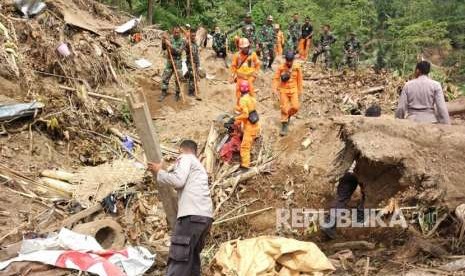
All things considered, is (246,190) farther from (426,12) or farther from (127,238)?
(426,12)

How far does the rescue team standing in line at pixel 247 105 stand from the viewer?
4613mm

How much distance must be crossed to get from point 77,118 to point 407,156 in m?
5.85

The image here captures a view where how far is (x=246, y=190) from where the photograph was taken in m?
7.79

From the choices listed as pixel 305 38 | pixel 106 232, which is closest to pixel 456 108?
pixel 106 232

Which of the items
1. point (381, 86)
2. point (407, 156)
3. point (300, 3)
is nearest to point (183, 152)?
point (407, 156)

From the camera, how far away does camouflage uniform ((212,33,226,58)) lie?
14.0 metres

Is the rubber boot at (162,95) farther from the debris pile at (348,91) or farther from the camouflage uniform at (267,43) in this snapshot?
the camouflage uniform at (267,43)

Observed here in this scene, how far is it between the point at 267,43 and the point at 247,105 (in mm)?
6444

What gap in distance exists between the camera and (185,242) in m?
4.56

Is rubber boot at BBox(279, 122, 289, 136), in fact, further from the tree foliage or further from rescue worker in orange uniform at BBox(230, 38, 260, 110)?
the tree foliage

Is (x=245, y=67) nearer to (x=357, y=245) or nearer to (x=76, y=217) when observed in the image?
(x=76, y=217)

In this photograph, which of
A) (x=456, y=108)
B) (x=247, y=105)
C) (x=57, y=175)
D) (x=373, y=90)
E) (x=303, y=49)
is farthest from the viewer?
(x=303, y=49)

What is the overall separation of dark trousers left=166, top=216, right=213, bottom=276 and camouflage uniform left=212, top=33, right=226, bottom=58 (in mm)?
9943

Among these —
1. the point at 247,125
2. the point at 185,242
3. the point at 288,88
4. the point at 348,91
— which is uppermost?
the point at 288,88
